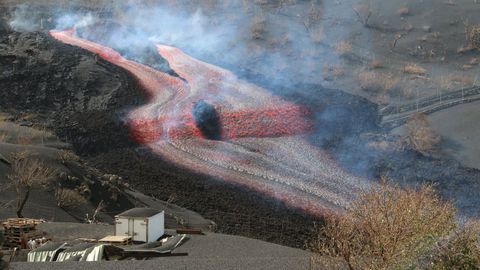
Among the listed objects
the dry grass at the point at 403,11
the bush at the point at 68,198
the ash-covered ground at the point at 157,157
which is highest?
the dry grass at the point at 403,11

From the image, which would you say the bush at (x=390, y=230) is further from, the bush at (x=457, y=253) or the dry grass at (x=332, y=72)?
the dry grass at (x=332, y=72)

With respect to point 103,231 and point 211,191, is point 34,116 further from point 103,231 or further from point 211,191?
point 103,231

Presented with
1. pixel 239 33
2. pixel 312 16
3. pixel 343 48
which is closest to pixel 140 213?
pixel 343 48

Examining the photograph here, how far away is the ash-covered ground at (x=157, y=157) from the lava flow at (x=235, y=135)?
46.6 inches

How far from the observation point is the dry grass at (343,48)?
64250mm

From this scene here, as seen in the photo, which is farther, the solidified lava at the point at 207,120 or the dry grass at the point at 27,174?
the solidified lava at the point at 207,120

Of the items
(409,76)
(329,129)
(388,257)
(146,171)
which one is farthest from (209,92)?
(388,257)

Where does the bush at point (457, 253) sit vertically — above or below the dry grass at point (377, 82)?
above

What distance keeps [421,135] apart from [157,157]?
2015 centimetres

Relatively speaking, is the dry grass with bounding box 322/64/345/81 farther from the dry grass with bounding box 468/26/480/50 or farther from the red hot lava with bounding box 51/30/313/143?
the dry grass with bounding box 468/26/480/50

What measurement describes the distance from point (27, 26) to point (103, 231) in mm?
46506

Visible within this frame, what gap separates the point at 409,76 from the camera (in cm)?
5947

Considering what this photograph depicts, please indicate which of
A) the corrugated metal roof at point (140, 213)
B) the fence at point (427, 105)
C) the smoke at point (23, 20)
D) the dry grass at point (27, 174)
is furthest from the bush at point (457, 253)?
the smoke at point (23, 20)

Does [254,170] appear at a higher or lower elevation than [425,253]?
lower
